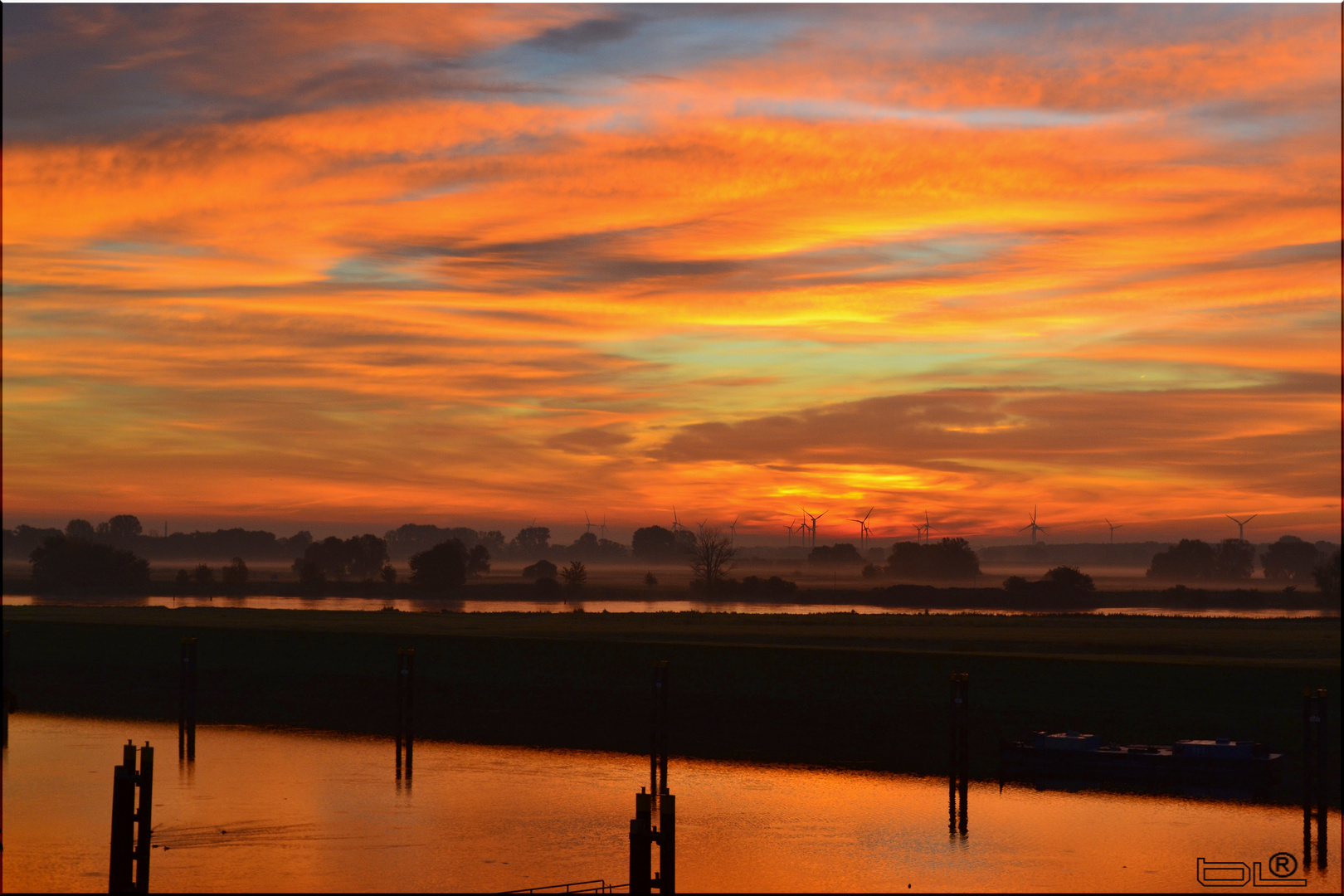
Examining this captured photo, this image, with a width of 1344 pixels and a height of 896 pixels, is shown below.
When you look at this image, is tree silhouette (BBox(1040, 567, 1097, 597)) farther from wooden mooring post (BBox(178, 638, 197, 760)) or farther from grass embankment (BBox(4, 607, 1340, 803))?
wooden mooring post (BBox(178, 638, 197, 760))

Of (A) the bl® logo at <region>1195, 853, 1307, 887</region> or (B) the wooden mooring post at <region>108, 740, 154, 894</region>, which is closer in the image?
(B) the wooden mooring post at <region>108, 740, 154, 894</region>

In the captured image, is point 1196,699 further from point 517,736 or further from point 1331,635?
point 1331,635

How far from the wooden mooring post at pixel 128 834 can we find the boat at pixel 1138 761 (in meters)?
34.6

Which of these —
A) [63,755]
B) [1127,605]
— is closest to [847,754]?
[63,755]

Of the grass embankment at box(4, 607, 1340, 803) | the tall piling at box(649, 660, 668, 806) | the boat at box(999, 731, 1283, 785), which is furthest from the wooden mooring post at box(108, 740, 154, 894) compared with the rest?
the boat at box(999, 731, 1283, 785)

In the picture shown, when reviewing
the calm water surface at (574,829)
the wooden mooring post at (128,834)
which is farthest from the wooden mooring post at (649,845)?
the wooden mooring post at (128,834)

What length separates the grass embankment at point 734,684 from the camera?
208 feet

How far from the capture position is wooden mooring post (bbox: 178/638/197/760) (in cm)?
6456

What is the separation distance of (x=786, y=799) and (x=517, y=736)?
2152 centimetres

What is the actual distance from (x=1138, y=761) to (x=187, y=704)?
154 feet

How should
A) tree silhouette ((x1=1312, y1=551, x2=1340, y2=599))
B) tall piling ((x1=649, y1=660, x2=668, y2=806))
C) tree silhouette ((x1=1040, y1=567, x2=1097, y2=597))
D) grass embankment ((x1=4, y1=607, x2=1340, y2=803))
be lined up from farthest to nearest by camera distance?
tree silhouette ((x1=1312, y1=551, x2=1340, y2=599)) → tree silhouette ((x1=1040, y1=567, x2=1097, y2=597)) → grass embankment ((x1=4, y1=607, x2=1340, y2=803)) → tall piling ((x1=649, y1=660, x2=668, y2=806))

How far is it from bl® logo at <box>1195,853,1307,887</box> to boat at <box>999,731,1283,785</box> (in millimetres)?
11333

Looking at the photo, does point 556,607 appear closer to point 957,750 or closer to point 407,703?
point 407,703

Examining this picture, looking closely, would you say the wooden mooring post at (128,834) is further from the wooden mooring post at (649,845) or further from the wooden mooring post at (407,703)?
the wooden mooring post at (407,703)
